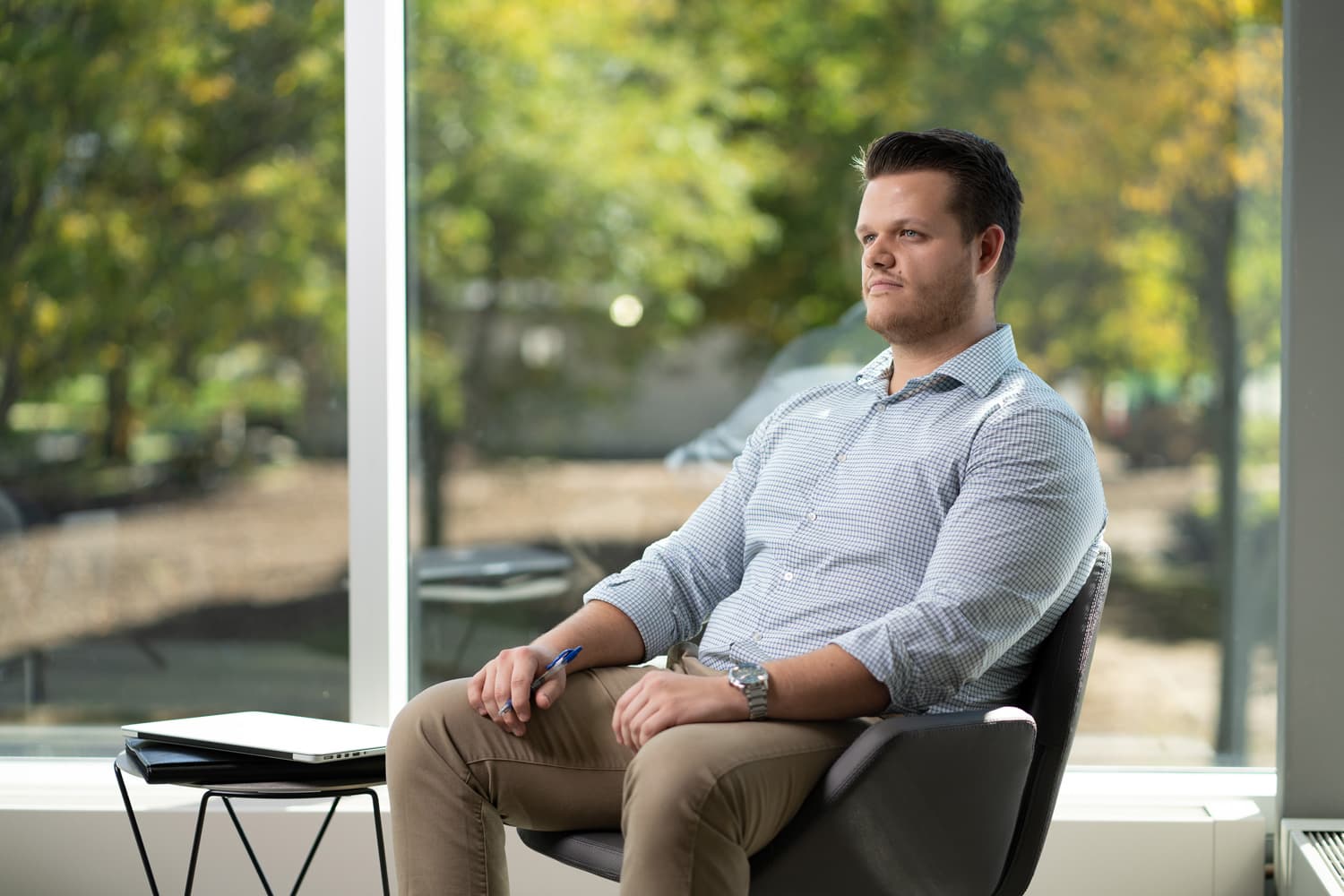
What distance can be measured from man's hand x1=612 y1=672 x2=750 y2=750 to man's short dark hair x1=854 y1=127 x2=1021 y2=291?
806mm

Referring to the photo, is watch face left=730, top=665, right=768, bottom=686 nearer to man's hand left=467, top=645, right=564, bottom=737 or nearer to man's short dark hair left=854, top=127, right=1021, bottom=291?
man's hand left=467, top=645, right=564, bottom=737

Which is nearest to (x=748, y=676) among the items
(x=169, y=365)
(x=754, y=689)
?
(x=754, y=689)

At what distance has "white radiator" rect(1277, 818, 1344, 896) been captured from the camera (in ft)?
7.82

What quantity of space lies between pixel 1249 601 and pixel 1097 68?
1.21 m

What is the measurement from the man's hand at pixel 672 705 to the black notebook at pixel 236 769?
48 cm

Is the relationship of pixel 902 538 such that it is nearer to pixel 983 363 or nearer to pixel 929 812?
pixel 983 363

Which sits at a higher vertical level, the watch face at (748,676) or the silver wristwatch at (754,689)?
the watch face at (748,676)

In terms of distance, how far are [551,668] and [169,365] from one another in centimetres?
162

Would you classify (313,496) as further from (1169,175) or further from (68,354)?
(1169,175)

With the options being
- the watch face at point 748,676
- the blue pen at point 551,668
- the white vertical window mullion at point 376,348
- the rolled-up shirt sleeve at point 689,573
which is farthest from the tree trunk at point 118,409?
the watch face at point 748,676

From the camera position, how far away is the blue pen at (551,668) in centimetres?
191

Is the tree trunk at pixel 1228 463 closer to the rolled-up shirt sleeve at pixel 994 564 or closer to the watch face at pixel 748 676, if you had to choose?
the rolled-up shirt sleeve at pixel 994 564

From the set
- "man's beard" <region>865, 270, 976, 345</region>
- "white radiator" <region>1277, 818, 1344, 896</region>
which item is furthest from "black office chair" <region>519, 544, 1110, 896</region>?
"white radiator" <region>1277, 818, 1344, 896</region>

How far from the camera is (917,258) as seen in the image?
6.72 ft
